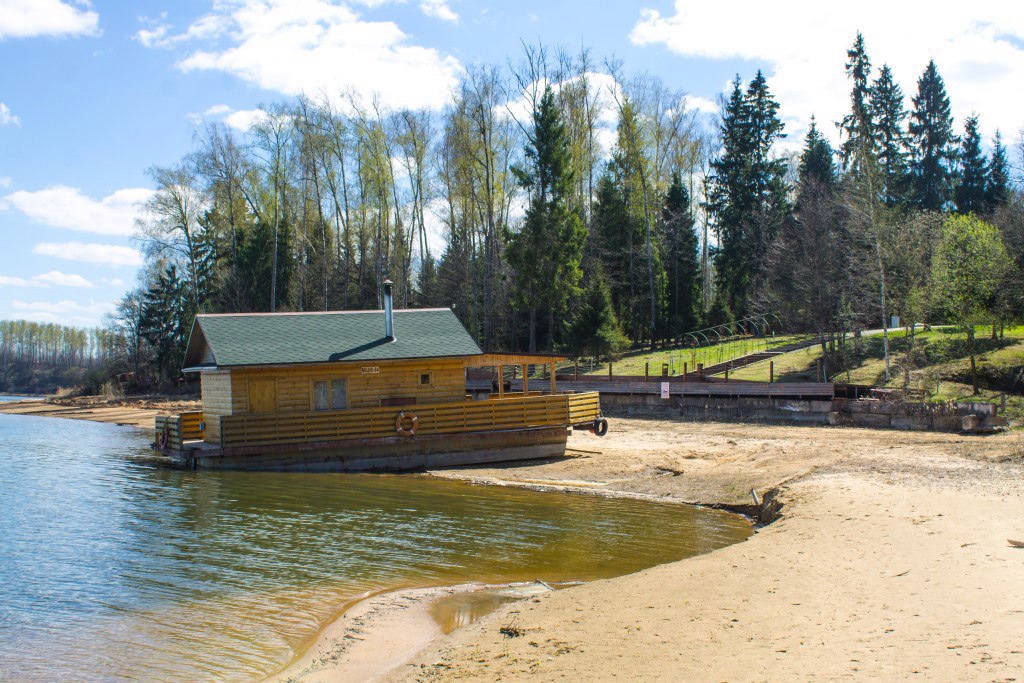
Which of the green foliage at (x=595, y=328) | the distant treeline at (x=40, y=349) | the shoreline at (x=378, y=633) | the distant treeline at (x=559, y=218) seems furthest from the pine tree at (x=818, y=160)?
the distant treeline at (x=40, y=349)

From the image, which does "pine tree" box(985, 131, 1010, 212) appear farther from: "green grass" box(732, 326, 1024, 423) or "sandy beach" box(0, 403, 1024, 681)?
"sandy beach" box(0, 403, 1024, 681)

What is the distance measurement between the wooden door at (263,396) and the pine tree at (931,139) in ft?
178

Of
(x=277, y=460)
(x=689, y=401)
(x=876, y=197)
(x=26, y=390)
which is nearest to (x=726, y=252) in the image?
(x=876, y=197)

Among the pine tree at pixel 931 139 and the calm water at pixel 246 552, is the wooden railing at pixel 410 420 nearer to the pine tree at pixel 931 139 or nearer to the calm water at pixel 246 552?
the calm water at pixel 246 552

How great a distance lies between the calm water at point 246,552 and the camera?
9.38m

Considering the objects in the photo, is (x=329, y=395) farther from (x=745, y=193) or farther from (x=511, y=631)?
(x=745, y=193)

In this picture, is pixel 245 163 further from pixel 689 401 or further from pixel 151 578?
pixel 151 578

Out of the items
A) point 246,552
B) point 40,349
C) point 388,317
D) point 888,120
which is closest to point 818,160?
point 888,120

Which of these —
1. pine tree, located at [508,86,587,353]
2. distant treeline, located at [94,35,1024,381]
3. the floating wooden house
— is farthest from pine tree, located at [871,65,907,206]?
the floating wooden house

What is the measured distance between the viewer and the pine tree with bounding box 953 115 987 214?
57906 millimetres

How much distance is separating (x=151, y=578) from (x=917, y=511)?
12.4 metres

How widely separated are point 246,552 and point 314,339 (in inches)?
459

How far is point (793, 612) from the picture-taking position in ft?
28.6

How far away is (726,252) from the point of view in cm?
5928
